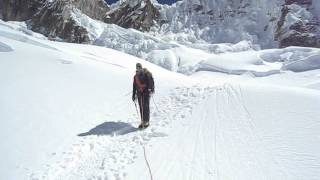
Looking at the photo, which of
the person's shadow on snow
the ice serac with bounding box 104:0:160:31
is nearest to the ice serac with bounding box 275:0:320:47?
the ice serac with bounding box 104:0:160:31

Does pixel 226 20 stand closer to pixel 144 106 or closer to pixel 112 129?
pixel 144 106

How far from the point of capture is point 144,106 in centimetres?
1026

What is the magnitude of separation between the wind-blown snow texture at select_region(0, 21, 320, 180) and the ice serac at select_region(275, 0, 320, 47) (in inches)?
3409

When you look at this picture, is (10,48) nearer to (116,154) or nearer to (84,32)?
(116,154)

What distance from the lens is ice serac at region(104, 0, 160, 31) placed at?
112250 mm

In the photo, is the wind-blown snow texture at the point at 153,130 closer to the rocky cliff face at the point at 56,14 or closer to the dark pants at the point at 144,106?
the dark pants at the point at 144,106

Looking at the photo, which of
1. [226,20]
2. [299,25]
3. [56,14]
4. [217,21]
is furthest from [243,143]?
[56,14]

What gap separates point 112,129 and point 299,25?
313 feet

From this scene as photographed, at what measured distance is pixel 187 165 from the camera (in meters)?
7.16

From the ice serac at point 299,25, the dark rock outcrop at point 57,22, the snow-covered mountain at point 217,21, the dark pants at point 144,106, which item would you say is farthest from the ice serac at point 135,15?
the dark pants at point 144,106

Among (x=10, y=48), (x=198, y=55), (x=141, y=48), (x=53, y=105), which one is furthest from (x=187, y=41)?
(x=53, y=105)

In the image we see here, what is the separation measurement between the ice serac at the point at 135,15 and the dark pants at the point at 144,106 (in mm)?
99955

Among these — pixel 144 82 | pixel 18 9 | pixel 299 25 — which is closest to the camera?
pixel 144 82

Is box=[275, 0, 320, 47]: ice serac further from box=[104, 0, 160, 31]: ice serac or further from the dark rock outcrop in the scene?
the dark rock outcrop
